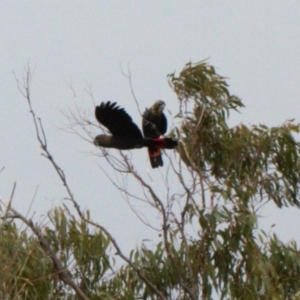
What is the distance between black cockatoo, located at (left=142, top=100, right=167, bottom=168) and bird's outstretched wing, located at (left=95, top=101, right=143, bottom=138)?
210mm

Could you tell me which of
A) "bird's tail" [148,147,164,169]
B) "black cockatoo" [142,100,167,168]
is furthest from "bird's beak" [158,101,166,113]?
"bird's tail" [148,147,164,169]

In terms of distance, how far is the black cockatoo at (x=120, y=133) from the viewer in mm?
6941

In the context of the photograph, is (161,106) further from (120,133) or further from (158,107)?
(120,133)

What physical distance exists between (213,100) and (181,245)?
42.9 inches

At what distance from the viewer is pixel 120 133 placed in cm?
707

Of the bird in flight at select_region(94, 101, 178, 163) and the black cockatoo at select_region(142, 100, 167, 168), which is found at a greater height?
the black cockatoo at select_region(142, 100, 167, 168)

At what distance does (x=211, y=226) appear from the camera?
688cm

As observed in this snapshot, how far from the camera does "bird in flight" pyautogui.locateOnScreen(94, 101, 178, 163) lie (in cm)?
694

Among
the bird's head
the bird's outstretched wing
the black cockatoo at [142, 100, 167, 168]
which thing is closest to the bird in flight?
the bird's outstretched wing

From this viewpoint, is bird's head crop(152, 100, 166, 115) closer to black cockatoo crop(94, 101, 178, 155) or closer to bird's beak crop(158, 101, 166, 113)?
bird's beak crop(158, 101, 166, 113)

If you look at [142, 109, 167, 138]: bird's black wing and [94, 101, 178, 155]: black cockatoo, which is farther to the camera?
[142, 109, 167, 138]: bird's black wing

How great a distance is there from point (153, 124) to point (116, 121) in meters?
0.38

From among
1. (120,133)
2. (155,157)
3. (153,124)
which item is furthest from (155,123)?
(120,133)

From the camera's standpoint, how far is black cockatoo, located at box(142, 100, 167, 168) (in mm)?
7250
